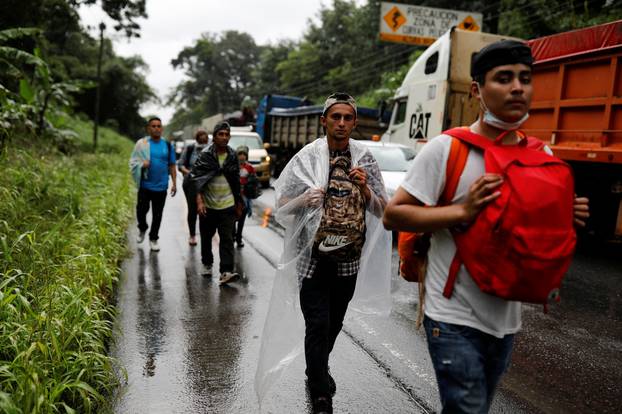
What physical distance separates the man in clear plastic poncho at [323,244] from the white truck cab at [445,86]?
28.1 ft

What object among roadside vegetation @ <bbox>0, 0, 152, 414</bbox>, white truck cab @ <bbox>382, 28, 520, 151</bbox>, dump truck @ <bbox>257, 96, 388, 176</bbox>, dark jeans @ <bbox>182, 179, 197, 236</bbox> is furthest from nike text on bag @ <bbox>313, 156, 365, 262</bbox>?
dump truck @ <bbox>257, 96, 388, 176</bbox>

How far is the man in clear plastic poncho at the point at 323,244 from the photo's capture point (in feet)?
10.8

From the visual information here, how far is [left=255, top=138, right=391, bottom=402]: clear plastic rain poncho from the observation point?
10.9ft

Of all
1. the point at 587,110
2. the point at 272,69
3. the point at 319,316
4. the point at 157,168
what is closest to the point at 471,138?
the point at 319,316

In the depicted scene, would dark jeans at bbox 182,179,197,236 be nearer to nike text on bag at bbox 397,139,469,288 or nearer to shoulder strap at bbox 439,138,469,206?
nike text on bag at bbox 397,139,469,288

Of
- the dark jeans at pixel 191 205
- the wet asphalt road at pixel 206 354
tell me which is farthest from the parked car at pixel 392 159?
the wet asphalt road at pixel 206 354

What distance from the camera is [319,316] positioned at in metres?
3.29

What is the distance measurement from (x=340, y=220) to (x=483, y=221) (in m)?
1.48

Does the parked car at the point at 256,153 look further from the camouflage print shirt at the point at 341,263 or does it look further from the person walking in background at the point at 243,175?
the camouflage print shirt at the point at 341,263

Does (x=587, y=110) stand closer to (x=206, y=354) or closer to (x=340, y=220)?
(x=340, y=220)

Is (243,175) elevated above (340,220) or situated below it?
below

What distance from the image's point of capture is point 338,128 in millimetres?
3293

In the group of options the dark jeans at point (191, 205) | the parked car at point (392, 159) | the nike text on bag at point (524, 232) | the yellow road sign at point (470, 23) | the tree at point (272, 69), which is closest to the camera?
the nike text on bag at point (524, 232)

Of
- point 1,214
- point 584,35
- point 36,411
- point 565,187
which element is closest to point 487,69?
point 565,187
